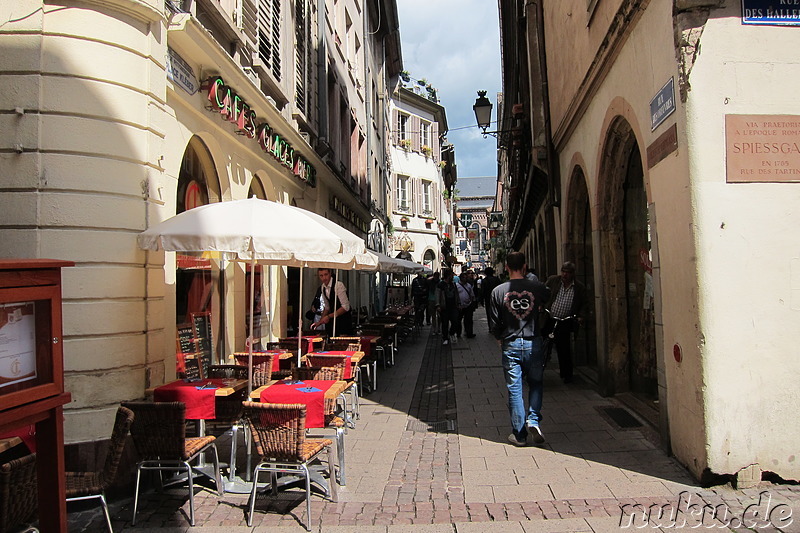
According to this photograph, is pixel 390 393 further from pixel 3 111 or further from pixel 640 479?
pixel 3 111

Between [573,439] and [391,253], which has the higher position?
[391,253]

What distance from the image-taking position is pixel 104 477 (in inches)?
152

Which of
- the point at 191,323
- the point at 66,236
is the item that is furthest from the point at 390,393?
the point at 66,236

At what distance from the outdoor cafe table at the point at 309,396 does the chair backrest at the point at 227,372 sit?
3.46 ft

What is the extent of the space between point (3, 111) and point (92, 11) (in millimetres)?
1137

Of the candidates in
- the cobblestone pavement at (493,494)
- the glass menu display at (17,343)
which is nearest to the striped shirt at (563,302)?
the cobblestone pavement at (493,494)

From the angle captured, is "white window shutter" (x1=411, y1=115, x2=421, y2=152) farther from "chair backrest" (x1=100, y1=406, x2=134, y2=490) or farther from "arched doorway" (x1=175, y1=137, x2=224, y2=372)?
"chair backrest" (x1=100, y1=406, x2=134, y2=490)

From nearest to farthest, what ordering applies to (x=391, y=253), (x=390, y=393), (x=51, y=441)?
(x=51, y=441) → (x=390, y=393) → (x=391, y=253)

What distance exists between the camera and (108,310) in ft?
16.8

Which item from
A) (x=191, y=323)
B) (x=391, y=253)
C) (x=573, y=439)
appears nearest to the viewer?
(x=573, y=439)

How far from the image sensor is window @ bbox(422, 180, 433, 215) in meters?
37.2

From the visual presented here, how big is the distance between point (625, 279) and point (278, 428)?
5245mm

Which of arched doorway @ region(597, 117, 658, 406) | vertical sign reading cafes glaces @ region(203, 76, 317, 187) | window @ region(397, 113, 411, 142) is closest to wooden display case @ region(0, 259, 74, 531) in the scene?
vertical sign reading cafes glaces @ region(203, 76, 317, 187)

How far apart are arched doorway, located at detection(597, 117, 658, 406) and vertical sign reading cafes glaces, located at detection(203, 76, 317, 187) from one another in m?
4.85
